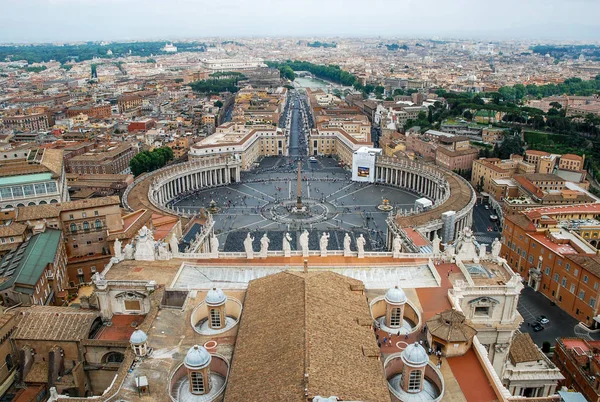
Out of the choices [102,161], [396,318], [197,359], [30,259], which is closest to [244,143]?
[102,161]

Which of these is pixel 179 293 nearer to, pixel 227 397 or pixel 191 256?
pixel 191 256

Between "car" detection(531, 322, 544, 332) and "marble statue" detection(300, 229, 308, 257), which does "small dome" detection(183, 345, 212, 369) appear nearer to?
"marble statue" detection(300, 229, 308, 257)

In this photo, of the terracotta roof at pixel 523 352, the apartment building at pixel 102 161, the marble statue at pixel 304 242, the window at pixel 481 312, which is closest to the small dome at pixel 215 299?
the marble statue at pixel 304 242

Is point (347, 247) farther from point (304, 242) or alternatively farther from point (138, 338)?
point (138, 338)

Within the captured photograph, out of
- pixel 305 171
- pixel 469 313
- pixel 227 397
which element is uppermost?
pixel 227 397

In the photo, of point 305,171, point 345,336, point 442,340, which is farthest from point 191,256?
point 305,171

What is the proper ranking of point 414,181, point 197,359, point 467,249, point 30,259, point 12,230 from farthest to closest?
point 414,181 < point 12,230 < point 30,259 < point 467,249 < point 197,359

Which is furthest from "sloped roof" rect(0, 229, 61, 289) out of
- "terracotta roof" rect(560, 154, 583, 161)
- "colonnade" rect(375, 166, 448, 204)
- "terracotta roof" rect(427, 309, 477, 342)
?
"terracotta roof" rect(560, 154, 583, 161)
